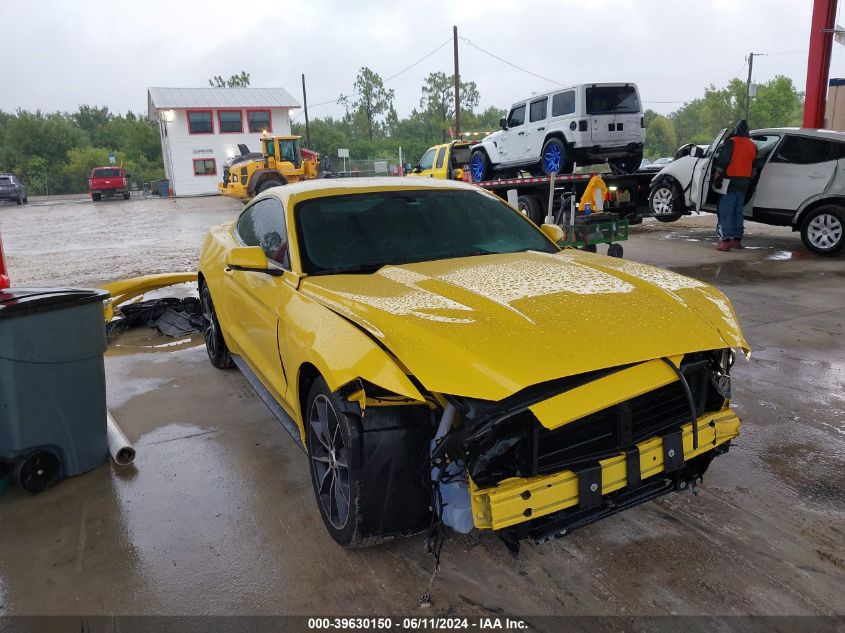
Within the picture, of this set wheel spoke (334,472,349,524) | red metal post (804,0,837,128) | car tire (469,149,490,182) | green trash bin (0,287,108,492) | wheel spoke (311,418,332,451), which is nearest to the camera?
wheel spoke (334,472,349,524)

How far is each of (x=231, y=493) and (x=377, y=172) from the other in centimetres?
3858

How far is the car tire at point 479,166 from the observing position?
51.8 feet

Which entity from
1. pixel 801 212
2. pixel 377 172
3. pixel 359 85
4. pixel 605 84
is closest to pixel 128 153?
pixel 377 172

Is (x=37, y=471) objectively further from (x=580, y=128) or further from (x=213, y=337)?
(x=580, y=128)

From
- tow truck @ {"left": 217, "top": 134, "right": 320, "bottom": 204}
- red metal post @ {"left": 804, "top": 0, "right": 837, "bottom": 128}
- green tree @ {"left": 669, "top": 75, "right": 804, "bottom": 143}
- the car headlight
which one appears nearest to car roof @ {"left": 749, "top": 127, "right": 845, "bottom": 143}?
red metal post @ {"left": 804, "top": 0, "right": 837, "bottom": 128}

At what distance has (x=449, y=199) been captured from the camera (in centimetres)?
385

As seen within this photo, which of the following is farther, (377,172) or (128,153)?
(128,153)

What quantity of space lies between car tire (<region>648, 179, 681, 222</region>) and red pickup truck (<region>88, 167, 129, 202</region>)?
3160 cm

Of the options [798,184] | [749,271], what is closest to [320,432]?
[749,271]

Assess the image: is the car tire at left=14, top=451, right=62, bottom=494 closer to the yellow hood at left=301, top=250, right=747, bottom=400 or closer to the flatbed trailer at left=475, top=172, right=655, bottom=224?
the yellow hood at left=301, top=250, right=747, bottom=400

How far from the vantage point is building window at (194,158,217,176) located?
39375 millimetres

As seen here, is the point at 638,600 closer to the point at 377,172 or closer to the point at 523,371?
the point at 523,371

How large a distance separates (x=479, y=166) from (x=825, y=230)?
336 inches

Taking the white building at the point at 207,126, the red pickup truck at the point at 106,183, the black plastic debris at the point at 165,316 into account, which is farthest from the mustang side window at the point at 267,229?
the white building at the point at 207,126
